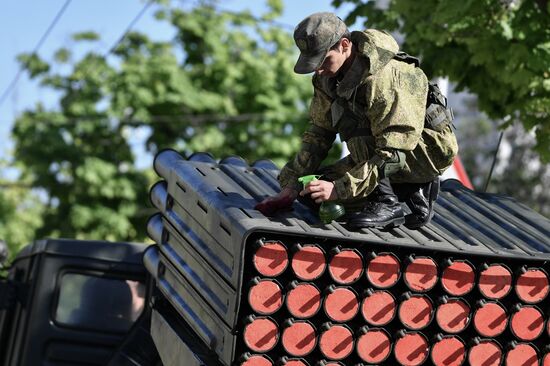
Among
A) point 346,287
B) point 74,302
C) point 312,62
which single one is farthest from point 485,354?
point 74,302

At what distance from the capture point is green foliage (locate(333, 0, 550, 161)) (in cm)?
887

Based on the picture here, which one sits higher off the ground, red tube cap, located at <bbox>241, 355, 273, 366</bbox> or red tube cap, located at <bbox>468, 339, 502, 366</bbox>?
red tube cap, located at <bbox>468, 339, 502, 366</bbox>

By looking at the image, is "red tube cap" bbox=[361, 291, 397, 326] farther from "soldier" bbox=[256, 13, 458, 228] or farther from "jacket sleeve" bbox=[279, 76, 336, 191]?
"jacket sleeve" bbox=[279, 76, 336, 191]

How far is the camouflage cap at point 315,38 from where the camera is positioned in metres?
5.14

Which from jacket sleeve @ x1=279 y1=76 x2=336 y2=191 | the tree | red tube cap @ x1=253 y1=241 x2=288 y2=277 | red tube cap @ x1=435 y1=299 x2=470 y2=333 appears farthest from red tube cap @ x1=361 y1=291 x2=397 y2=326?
the tree

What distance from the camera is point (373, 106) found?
16.9ft

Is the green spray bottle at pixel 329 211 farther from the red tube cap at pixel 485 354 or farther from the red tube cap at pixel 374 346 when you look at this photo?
the red tube cap at pixel 485 354

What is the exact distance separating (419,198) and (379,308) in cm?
77

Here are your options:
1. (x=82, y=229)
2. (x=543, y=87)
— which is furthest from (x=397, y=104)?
(x=82, y=229)

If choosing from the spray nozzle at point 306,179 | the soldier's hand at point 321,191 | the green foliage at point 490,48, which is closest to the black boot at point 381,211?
the soldier's hand at point 321,191

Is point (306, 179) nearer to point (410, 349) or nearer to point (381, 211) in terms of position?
point (381, 211)

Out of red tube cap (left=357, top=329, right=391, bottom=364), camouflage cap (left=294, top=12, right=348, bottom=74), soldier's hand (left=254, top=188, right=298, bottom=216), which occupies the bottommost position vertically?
red tube cap (left=357, top=329, right=391, bottom=364)

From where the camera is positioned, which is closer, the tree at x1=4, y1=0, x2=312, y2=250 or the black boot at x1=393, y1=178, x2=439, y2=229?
the black boot at x1=393, y1=178, x2=439, y2=229

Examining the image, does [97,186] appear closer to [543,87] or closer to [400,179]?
[543,87]
